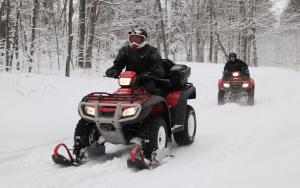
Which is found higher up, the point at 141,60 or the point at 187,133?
the point at 141,60

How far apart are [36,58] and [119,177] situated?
13.3 metres

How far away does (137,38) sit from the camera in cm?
718

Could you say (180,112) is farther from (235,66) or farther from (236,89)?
(235,66)

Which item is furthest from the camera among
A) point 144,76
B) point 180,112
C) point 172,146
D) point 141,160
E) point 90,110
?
point 172,146

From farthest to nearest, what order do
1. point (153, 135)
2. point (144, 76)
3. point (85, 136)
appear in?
1. point (144, 76)
2. point (85, 136)
3. point (153, 135)

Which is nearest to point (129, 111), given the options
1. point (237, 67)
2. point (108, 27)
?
point (237, 67)

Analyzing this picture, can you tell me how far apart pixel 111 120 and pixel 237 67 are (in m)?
9.51

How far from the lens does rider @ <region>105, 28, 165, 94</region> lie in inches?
278

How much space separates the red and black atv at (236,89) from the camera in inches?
552

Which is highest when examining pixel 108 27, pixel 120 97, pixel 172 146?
pixel 108 27

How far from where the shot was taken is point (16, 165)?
6562mm

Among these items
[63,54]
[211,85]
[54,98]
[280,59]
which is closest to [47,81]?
[54,98]

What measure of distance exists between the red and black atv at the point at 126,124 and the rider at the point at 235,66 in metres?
7.96

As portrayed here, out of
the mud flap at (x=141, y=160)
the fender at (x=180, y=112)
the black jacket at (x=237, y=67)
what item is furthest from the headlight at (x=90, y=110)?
the black jacket at (x=237, y=67)
